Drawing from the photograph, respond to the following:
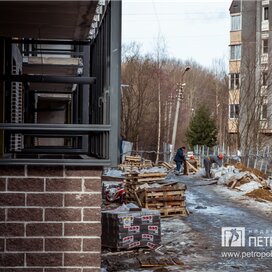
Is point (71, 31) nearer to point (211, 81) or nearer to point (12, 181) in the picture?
point (12, 181)

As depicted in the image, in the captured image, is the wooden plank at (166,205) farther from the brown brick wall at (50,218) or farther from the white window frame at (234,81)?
the white window frame at (234,81)

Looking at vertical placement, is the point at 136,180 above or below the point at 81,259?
below

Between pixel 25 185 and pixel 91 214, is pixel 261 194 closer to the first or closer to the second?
pixel 91 214

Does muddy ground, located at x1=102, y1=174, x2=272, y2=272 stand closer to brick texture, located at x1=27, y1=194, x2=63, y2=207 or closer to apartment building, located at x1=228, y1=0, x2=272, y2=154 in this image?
brick texture, located at x1=27, y1=194, x2=63, y2=207

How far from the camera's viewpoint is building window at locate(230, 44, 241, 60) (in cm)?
5328

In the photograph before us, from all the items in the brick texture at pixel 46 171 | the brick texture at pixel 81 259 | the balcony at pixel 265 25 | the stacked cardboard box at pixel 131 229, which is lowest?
the stacked cardboard box at pixel 131 229

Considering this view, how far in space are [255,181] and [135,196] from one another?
721 centimetres

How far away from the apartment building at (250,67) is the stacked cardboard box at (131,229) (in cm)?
3423

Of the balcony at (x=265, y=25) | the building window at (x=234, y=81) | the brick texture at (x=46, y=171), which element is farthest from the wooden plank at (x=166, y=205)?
the balcony at (x=265, y=25)

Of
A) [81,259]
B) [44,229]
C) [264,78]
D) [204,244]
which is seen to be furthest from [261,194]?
[264,78]

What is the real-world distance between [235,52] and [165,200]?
42.0m

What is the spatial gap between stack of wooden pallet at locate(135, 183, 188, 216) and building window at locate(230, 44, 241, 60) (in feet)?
135

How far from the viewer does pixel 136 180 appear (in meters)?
16.5

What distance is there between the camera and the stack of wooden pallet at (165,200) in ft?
44.6
